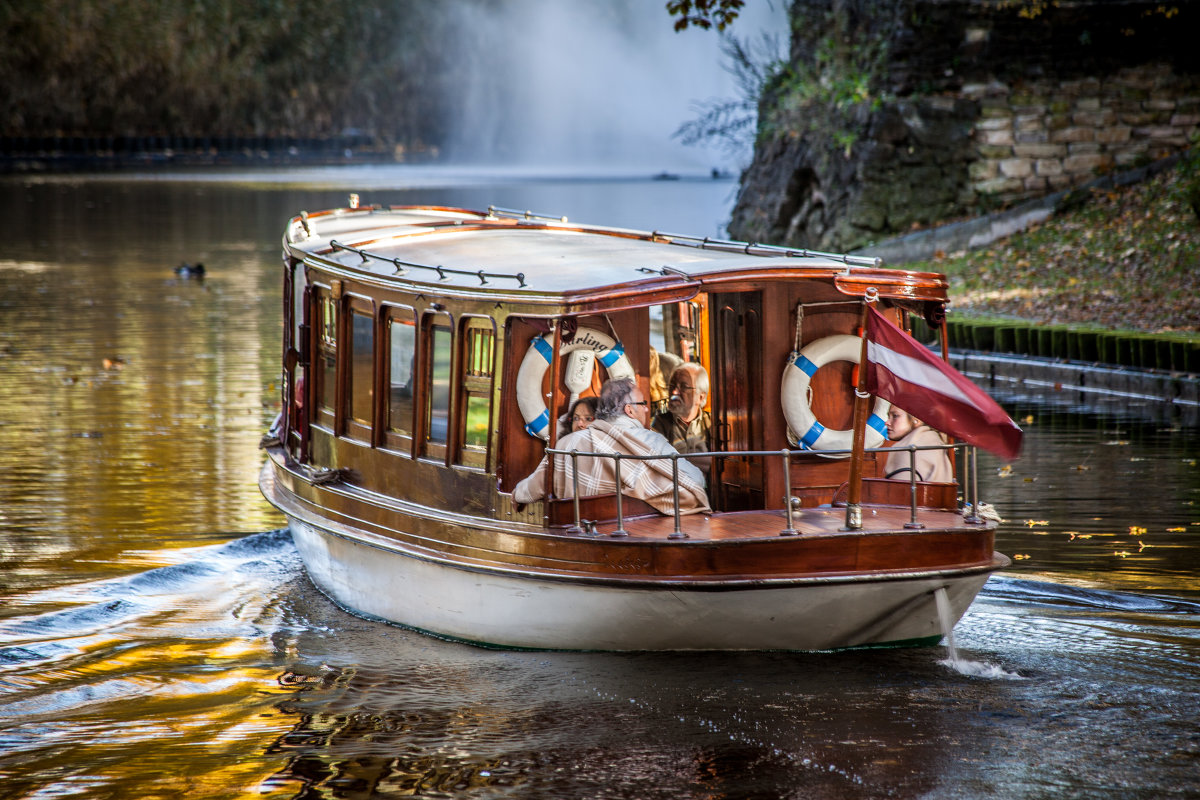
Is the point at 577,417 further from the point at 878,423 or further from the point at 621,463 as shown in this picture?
the point at 878,423

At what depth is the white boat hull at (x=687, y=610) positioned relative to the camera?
778 cm

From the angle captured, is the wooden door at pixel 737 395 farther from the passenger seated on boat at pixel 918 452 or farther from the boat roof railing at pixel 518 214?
the boat roof railing at pixel 518 214

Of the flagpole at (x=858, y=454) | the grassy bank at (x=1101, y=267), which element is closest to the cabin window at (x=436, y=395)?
the flagpole at (x=858, y=454)

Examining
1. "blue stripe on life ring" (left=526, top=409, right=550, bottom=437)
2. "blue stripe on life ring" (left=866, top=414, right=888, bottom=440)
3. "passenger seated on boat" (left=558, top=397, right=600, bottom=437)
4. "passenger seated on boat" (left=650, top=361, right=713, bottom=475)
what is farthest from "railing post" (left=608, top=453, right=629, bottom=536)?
"blue stripe on life ring" (left=866, top=414, right=888, bottom=440)

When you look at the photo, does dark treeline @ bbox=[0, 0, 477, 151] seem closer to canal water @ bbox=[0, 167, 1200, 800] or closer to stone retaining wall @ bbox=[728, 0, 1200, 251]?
stone retaining wall @ bbox=[728, 0, 1200, 251]

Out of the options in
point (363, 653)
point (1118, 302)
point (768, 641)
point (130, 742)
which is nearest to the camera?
point (130, 742)

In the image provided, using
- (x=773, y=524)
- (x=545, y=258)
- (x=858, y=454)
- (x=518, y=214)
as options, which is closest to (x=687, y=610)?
(x=773, y=524)

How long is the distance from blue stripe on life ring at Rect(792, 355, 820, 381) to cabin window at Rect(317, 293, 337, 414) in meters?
3.32

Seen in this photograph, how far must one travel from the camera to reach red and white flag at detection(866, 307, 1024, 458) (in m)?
7.32

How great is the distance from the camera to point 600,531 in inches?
318

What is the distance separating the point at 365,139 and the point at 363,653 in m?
79.5

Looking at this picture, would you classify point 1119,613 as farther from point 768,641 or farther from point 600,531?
point 600,531

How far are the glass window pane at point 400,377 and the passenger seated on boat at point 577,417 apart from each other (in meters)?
1.22

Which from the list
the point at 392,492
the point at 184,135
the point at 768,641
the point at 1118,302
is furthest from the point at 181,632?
A: the point at 184,135
